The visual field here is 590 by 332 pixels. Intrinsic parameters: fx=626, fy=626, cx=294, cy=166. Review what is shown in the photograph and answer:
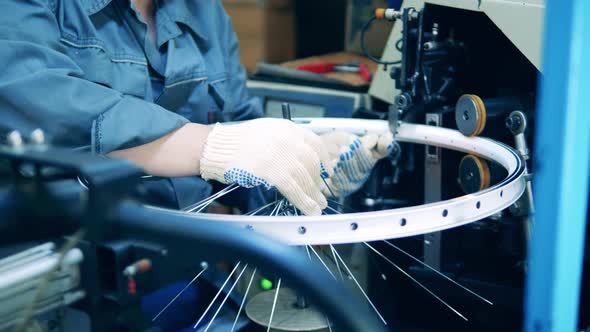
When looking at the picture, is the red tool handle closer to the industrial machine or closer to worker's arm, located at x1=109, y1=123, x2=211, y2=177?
→ the industrial machine

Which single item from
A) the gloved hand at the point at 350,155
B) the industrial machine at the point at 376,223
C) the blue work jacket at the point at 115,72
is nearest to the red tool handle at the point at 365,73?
the industrial machine at the point at 376,223

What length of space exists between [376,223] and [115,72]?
648mm

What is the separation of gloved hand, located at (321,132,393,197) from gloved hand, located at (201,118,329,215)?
0.44 feet

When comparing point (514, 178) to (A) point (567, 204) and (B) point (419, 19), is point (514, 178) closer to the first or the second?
(A) point (567, 204)

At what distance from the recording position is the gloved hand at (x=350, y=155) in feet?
3.67

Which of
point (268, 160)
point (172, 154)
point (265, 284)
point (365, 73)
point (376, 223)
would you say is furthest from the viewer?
point (365, 73)

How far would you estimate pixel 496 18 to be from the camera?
1.04 metres

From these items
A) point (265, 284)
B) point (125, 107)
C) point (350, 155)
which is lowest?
point (265, 284)

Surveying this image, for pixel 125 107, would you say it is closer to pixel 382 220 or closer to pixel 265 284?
pixel 382 220

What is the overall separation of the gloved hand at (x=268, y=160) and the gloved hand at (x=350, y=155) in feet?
0.44

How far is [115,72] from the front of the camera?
116 cm

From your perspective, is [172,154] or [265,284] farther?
[265,284]

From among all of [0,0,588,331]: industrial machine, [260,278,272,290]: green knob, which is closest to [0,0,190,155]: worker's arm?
[0,0,588,331]: industrial machine

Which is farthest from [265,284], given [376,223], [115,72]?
[376,223]
